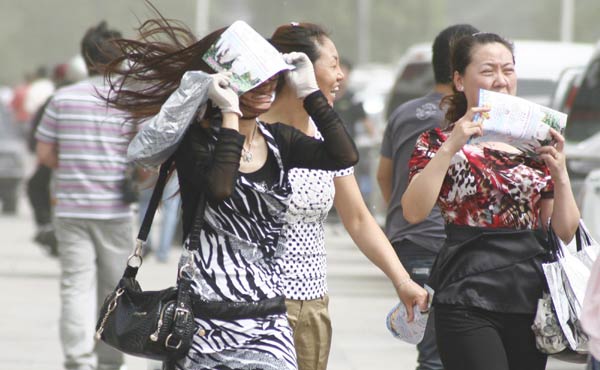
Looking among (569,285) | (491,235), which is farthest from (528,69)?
(569,285)

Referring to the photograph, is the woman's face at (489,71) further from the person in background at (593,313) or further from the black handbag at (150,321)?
the black handbag at (150,321)

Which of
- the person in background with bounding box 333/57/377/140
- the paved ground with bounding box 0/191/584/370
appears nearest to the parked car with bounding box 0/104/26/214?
the paved ground with bounding box 0/191/584/370

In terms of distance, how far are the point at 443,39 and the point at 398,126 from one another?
41 centimetres

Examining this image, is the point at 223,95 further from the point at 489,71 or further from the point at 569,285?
the point at 569,285

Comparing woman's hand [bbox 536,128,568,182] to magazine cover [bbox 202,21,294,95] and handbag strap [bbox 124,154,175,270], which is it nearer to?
magazine cover [bbox 202,21,294,95]

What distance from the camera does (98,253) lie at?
8.30 m

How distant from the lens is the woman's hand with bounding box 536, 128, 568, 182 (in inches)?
193

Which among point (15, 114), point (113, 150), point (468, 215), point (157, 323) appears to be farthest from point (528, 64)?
point (15, 114)

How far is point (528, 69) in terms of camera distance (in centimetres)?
1375

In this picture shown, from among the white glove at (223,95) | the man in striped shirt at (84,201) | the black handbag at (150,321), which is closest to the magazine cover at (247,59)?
the white glove at (223,95)

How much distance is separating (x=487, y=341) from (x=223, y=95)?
4.02ft

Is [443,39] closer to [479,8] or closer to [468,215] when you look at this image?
[468,215]

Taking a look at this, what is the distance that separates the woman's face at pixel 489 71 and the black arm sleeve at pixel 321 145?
69 cm

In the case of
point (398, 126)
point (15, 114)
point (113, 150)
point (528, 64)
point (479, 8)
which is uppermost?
point (398, 126)
